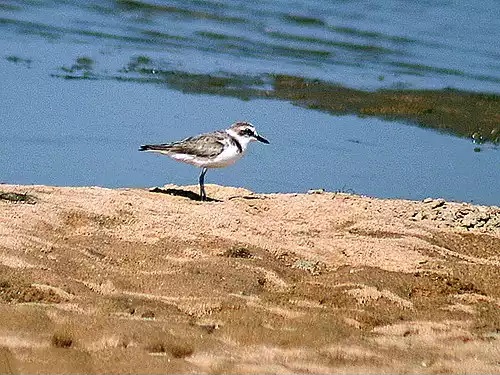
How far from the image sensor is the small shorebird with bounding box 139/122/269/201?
38.0 ft

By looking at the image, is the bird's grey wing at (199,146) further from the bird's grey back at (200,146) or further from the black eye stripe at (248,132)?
the black eye stripe at (248,132)

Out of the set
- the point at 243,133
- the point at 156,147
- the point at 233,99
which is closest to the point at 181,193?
the point at 156,147

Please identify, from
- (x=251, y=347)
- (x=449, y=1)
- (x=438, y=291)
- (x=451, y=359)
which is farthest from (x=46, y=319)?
(x=449, y=1)

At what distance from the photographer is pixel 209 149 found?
11594mm

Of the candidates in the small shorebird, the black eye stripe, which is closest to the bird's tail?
the small shorebird

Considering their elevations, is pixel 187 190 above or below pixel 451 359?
below

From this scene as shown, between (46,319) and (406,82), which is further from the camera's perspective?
(406,82)

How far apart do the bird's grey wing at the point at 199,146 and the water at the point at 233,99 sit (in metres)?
0.54

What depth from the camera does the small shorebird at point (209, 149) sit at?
38.0ft

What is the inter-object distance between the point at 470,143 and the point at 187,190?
17.3 feet

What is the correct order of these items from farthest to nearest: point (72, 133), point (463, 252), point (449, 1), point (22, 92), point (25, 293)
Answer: point (449, 1), point (22, 92), point (72, 133), point (463, 252), point (25, 293)

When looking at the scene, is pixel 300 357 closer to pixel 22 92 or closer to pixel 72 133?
pixel 72 133

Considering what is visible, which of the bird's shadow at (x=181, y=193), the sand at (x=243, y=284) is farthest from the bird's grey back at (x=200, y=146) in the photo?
the sand at (x=243, y=284)

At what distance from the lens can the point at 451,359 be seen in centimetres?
633
